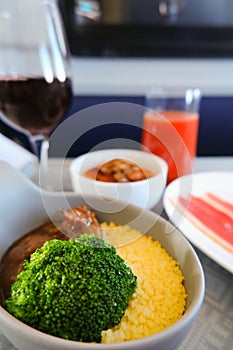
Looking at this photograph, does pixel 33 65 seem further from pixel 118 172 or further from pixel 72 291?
pixel 72 291

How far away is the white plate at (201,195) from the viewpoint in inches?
21.9

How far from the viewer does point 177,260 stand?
505 mm

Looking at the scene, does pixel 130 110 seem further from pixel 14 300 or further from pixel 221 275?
pixel 14 300

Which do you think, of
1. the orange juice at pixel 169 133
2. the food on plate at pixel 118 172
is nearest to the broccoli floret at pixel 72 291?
the food on plate at pixel 118 172

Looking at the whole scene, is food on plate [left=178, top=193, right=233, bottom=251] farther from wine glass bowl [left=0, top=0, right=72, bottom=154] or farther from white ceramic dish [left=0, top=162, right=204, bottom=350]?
wine glass bowl [left=0, top=0, right=72, bottom=154]

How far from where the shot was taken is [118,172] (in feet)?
2.39

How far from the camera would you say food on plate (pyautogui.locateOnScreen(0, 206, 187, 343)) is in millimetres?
396

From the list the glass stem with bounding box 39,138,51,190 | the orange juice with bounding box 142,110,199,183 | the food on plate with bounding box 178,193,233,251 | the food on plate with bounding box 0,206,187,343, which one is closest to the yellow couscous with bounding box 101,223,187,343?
the food on plate with bounding box 0,206,187,343

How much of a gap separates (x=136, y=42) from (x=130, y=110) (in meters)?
1.07

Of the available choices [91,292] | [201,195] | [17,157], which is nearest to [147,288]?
[91,292]

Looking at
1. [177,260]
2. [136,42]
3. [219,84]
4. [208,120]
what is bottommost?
[208,120]

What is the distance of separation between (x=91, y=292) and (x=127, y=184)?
28 cm

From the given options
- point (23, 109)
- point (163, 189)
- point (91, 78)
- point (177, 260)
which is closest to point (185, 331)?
point (177, 260)

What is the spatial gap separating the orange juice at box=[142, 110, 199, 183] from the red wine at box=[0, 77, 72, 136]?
27 cm
